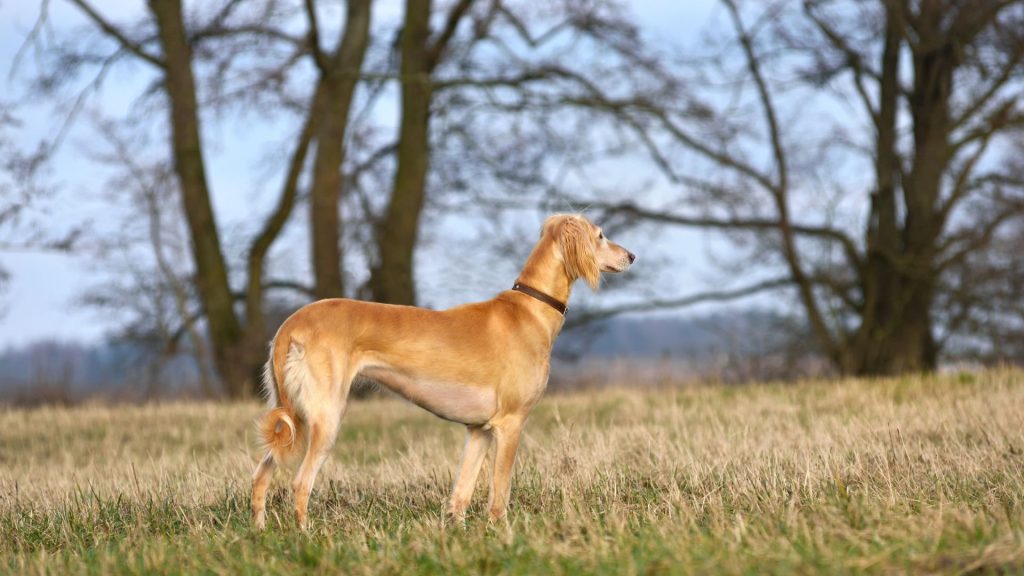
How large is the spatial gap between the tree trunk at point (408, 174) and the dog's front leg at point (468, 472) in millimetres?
10163

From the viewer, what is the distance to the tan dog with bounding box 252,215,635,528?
533 cm

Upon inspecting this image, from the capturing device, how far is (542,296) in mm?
5871

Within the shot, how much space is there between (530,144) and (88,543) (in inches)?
497

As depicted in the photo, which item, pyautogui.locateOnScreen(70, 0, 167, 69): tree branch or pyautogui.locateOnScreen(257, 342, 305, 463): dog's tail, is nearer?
pyautogui.locateOnScreen(257, 342, 305, 463): dog's tail

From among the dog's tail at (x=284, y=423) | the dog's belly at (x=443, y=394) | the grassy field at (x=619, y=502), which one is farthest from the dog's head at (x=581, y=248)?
the dog's tail at (x=284, y=423)

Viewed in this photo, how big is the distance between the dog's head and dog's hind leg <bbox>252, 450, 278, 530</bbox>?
1.93 m

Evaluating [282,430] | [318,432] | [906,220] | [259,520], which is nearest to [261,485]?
[259,520]

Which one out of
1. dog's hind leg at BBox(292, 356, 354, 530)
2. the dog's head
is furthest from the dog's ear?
dog's hind leg at BBox(292, 356, 354, 530)

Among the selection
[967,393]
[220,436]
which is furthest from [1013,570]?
[220,436]

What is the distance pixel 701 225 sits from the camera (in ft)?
57.8

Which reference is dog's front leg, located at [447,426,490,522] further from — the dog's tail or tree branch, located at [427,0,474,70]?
tree branch, located at [427,0,474,70]

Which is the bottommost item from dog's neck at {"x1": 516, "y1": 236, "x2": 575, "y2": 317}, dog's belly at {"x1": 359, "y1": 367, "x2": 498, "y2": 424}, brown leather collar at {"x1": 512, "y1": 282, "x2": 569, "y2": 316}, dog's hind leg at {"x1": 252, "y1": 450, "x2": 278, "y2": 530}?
dog's hind leg at {"x1": 252, "y1": 450, "x2": 278, "y2": 530}

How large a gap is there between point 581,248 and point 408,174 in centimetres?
1088

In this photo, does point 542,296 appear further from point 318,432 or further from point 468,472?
point 318,432
